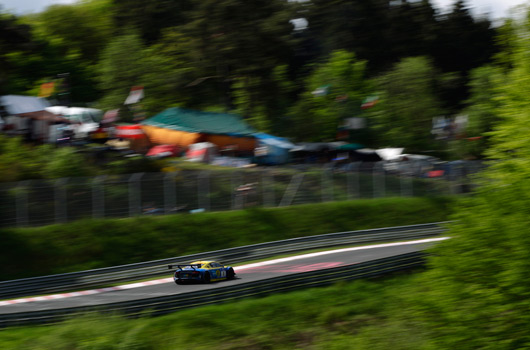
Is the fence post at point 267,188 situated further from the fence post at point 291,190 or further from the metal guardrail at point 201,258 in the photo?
the metal guardrail at point 201,258

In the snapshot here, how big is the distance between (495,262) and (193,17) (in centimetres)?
3228

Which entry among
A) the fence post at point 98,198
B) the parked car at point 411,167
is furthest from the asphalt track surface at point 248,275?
the parked car at point 411,167

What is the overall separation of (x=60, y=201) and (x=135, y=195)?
2.82m

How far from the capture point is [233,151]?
3816cm

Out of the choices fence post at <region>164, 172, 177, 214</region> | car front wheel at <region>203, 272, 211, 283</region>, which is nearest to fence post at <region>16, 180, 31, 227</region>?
fence post at <region>164, 172, 177, 214</region>

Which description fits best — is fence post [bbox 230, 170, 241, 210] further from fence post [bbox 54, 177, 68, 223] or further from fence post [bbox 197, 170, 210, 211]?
fence post [bbox 54, 177, 68, 223]

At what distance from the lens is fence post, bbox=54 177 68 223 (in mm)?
23875

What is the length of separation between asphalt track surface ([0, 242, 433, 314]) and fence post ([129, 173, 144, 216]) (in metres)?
4.02

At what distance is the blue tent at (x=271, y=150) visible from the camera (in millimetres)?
36562

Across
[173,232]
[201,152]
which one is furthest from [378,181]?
[173,232]

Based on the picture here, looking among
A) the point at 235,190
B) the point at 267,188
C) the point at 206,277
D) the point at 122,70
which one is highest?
the point at 122,70

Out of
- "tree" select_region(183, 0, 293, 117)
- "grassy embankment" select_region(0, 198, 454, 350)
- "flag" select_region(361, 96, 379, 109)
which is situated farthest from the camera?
"flag" select_region(361, 96, 379, 109)

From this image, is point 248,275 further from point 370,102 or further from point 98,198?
point 370,102

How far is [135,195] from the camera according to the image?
25.4 meters
